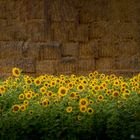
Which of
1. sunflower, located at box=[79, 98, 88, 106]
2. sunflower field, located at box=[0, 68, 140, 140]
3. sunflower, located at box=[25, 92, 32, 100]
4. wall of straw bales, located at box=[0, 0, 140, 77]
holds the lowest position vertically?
sunflower field, located at box=[0, 68, 140, 140]

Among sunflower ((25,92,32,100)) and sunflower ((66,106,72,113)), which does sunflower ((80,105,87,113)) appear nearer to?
sunflower ((66,106,72,113))

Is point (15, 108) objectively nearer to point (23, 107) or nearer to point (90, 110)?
point (23, 107)

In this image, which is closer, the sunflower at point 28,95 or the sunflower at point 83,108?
the sunflower at point 83,108

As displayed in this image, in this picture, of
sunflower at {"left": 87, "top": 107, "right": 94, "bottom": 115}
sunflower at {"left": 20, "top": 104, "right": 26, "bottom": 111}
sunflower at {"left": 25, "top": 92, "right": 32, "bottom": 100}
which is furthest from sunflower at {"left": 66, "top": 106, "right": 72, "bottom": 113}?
sunflower at {"left": 25, "top": 92, "right": 32, "bottom": 100}

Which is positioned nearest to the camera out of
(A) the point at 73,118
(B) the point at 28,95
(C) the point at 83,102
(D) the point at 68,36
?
(A) the point at 73,118

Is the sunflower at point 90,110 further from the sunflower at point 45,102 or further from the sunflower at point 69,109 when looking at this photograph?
the sunflower at point 45,102

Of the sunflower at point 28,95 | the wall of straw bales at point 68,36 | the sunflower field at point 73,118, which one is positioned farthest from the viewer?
the wall of straw bales at point 68,36

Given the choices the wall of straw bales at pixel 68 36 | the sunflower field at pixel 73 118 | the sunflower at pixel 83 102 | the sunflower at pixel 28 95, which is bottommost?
the sunflower field at pixel 73 118

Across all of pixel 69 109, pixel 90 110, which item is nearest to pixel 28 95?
pixel 69 109

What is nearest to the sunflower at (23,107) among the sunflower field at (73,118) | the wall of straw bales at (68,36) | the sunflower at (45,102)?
the sunflower field at (73,118)

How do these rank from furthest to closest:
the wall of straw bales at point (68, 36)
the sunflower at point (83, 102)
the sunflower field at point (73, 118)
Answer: the wall of straw bales at point (68, 36) < the sunflower at point (83, 102) < the sunflower field at point (73, 118)

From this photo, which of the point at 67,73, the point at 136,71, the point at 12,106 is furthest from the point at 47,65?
the point at 12,106

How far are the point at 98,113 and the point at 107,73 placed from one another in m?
5.83

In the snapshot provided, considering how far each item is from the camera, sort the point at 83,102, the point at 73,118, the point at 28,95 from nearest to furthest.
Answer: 1. the point at 73,118
2. the point at 83,102
3. the point at 28,95
